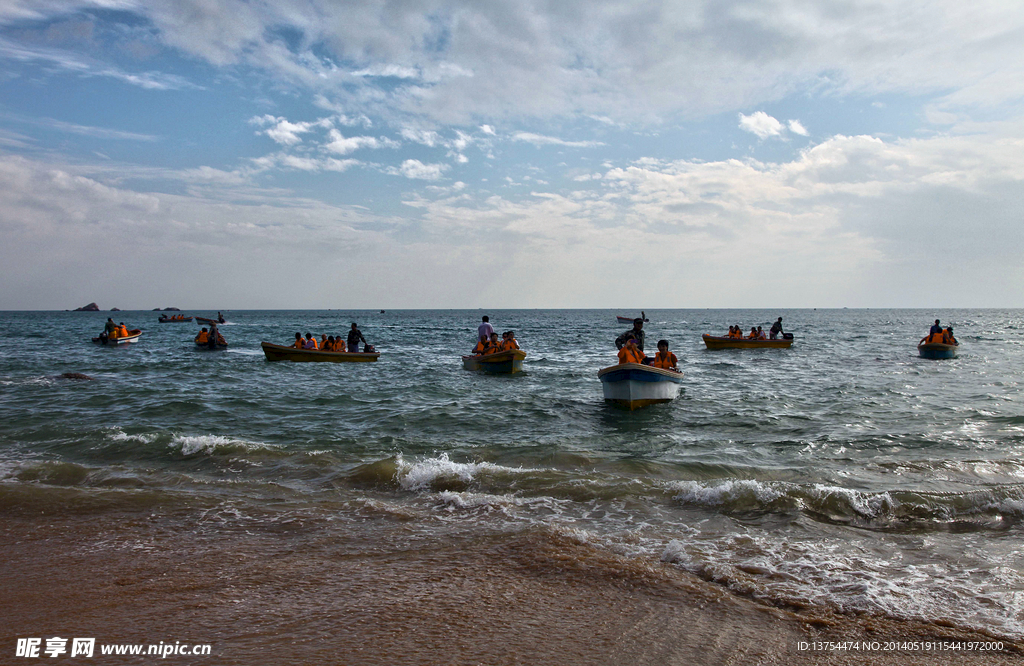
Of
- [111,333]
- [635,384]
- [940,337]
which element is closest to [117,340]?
[111,333]

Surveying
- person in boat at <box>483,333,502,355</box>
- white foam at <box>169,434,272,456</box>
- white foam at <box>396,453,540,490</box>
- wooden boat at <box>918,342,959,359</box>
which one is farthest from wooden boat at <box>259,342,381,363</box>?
wooden boat at <box>918,342,959,359</box>

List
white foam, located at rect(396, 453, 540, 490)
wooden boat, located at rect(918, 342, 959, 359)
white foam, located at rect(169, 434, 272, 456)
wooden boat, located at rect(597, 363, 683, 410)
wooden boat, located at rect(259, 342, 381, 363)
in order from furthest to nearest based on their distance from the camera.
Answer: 1. wooden boat, located at rect(918, 342, 959, 359)
2. wooden boat, located at rect(259, 342, 381, 363)
3. wooden boat, located at rect(597, 363, 683, 410)
4. white foam, located at rect(169, 434, 272, 456)
5. white foam, located at rect(396, 453, 540, 490)

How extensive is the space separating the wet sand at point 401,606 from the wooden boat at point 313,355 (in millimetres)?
20468

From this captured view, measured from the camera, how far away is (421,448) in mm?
10258

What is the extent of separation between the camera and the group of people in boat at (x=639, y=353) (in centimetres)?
1476

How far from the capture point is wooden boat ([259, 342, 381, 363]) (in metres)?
25.9

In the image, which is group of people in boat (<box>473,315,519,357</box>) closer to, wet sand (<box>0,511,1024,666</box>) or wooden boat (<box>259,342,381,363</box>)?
wooden boat (<box>259,342,381,363</box>)

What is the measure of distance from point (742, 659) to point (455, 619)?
190 cm

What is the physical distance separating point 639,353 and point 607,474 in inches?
283

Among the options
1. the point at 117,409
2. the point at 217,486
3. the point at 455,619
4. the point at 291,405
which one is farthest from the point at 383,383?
the point at 455,619

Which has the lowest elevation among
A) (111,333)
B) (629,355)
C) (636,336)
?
(111,333)

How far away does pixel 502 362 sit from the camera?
2216 centimetres

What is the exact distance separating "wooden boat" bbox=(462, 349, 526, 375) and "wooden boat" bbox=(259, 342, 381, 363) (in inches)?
253

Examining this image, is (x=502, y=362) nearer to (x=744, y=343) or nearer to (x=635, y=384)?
(x=635, y=384)
